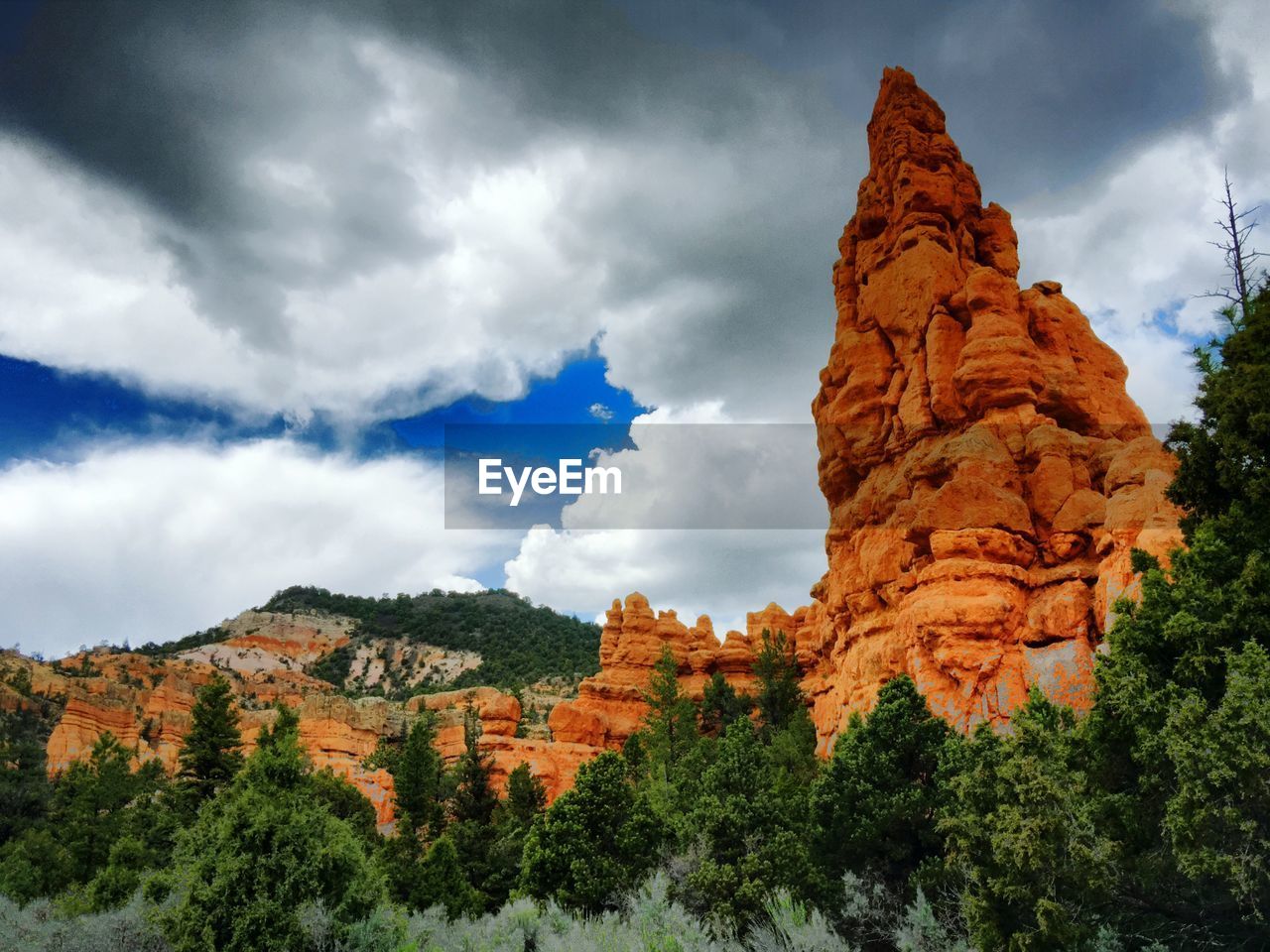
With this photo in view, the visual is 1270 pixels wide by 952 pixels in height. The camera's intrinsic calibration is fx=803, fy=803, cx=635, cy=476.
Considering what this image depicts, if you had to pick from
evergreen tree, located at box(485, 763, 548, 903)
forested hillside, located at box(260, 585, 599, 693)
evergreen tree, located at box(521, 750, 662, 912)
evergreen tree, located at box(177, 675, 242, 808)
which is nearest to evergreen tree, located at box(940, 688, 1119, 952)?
evergreen tree, located at box(521, 750, 662, 912)

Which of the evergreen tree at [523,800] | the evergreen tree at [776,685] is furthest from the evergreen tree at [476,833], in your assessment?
the evergreen tree at [776,685]

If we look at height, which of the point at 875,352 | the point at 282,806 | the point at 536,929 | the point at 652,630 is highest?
the point at 875,352

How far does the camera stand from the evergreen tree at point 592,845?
26.0 meters

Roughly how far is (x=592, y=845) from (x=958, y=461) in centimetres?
2522

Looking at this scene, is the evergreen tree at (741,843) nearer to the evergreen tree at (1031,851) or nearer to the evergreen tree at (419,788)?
the evergreen tree at (1031,851)

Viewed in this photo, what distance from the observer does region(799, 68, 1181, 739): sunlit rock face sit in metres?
33.9

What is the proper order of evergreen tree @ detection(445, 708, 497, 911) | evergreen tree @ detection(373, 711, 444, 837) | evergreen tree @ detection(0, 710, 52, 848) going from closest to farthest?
1. evergreen tree @ detection(445, 708, 497, 911)
2. evergreen tree @ detection(373, 711, 444, 837)
3. evergreen tree @ detection(0, 710, 52, 848)

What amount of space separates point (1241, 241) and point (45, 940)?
3045cm

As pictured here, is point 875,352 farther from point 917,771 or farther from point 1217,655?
point 1217,655

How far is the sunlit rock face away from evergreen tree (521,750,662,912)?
14.4 m

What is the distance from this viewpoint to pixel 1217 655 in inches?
596

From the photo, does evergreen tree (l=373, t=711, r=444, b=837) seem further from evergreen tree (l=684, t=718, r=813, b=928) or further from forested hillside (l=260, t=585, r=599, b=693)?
forested hillside (l=260, t=585, r=599, b=693)

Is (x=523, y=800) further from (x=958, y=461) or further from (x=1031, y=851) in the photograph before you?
(x=1031, y=851)

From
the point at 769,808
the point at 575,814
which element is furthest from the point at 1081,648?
the point at 575,814
